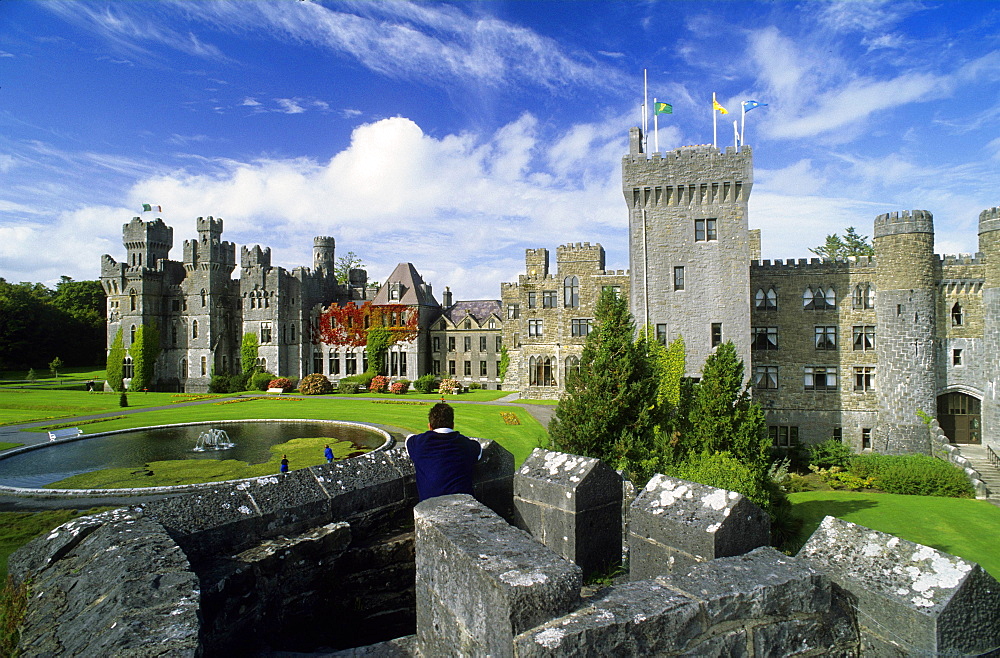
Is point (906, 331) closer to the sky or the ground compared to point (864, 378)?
closer to the sky

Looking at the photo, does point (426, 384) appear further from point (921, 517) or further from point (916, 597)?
point (916, 597)

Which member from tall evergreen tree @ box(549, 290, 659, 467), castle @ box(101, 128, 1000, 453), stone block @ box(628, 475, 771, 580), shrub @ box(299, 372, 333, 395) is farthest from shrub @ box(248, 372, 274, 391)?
stone block @ box(628, 475, 771, 580)

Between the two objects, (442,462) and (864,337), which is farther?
(864,337)

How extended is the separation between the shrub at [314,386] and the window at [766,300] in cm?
3947

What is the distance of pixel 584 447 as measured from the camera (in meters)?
17.7

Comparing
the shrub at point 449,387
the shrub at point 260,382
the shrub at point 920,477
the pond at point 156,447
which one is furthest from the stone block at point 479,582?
the shrub at point 260,382

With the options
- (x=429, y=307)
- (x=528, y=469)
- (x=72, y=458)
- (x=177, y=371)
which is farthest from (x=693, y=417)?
(x=177, y=371)

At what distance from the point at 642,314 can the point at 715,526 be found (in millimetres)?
26207

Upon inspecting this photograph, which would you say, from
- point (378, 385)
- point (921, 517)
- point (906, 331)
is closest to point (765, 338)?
point (906, 331)

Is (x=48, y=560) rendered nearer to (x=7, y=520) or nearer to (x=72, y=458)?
(x=7, y=520)

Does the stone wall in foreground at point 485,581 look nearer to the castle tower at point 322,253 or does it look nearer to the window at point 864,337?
the window at point 864,337

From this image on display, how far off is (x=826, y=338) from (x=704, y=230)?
1080 cm

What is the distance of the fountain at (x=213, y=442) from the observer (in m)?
27.1

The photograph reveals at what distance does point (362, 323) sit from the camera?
60.0 meters
